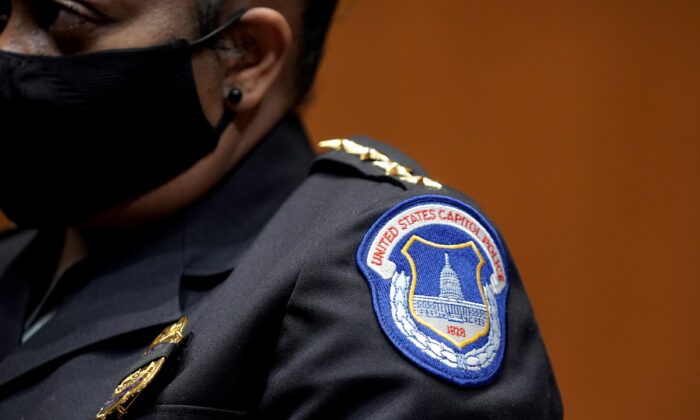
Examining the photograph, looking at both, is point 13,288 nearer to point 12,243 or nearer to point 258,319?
point 12,243

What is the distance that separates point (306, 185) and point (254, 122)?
0.12 meters

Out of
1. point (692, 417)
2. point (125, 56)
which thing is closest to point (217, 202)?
point (125, 56)

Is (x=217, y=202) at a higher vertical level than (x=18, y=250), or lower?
higher

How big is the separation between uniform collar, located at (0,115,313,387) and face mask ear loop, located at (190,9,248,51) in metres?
0.14

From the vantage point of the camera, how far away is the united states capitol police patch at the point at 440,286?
0.82m

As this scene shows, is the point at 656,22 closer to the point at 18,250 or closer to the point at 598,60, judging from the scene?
the point at 598,60

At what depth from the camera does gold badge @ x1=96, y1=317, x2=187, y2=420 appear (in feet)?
2.83

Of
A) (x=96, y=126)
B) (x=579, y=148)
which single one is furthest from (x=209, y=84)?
(x=579, y=148)

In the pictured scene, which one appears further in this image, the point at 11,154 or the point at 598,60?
the point at 598,60

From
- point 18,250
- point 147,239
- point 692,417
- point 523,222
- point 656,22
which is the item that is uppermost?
point 656,22

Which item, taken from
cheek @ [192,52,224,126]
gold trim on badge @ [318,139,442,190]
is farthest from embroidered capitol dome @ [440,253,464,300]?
cheek @ [192,52,224,126]

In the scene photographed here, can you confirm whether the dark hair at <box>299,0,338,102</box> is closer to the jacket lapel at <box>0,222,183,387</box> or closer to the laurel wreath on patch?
the jacket lapel at <box>0,222,183,387</box>

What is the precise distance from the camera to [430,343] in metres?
0.82

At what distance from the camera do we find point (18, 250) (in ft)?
4.25
